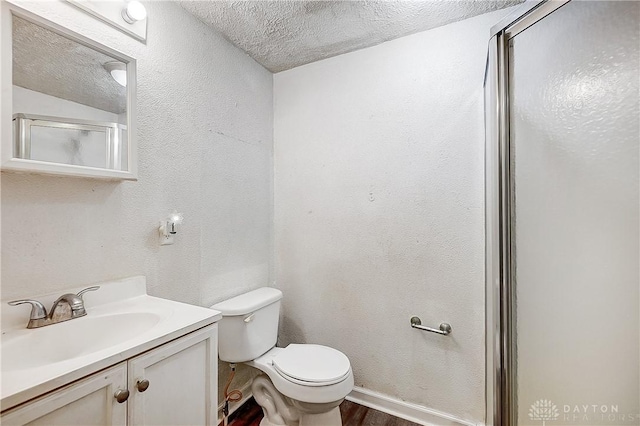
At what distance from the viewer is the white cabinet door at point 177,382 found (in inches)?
31.7

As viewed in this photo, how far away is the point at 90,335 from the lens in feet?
3.23

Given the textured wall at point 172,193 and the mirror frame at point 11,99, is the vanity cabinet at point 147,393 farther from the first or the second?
the mirror frame at point 11,99

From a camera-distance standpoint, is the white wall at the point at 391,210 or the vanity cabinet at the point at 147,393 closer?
the vanity cabinet at the point at 147,393

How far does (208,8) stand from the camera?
1.44 m

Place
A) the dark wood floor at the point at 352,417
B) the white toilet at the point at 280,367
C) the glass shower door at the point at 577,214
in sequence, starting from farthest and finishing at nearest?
the dark wood floor at the point at 352,417, the white toilet at the point at 280,367, the glass shower door at the point at 577,214

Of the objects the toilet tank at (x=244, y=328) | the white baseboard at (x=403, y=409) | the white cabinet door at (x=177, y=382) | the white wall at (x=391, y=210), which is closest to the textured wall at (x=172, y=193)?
the toilet tank at (x=244, y=328)

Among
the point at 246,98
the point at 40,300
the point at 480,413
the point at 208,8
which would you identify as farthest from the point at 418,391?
the point at 208,8

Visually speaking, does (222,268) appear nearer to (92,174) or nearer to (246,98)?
(92,174)

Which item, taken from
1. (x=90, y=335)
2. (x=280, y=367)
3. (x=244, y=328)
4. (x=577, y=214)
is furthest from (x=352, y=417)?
(x=577, y=214)

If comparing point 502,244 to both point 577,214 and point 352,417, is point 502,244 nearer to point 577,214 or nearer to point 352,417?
point 577,214

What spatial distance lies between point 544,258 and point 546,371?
0.41m

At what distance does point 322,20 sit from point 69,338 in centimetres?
176

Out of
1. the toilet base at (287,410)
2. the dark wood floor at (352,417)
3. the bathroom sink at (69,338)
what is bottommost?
the dark wood floor at (352,417)

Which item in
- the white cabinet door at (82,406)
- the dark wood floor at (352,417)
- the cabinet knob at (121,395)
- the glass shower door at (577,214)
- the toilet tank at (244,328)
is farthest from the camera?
the dark wood floor at (352,417)
